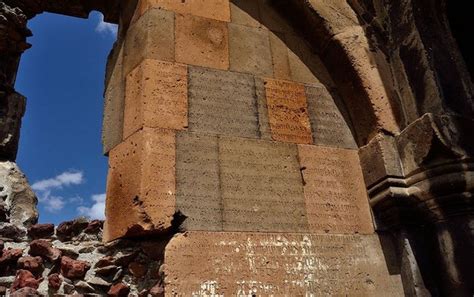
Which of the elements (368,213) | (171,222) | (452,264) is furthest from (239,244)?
(452,264)

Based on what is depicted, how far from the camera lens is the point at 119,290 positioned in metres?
2.29

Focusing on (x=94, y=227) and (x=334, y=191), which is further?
(x=334, y=191)

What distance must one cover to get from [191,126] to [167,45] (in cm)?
64

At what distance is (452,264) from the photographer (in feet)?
8.15

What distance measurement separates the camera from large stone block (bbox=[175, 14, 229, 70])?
2912 millimetres

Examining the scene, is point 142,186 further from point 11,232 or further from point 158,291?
point 11,232

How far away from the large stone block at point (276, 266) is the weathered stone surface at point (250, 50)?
122cm

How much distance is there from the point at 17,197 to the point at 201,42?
1.58m

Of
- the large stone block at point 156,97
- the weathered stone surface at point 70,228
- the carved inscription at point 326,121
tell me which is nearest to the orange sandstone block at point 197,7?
the large stone block at point 156,97

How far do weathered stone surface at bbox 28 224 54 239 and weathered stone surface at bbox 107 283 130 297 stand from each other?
544 mm

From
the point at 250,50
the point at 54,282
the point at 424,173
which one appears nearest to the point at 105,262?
the point at 54,282

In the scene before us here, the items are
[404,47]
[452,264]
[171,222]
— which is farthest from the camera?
[404,47]

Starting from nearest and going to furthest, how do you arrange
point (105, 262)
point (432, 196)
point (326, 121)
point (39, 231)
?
1. point (105, 262)
2. point (39, 231)
3. point (432, 196)
4. point (326, 121)

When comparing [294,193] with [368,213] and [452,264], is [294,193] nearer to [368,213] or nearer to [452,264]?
[368,213]
